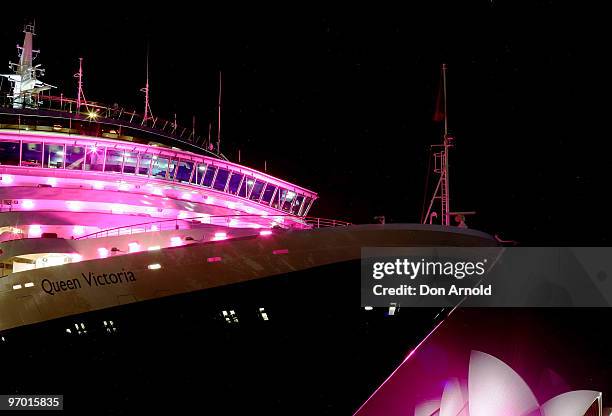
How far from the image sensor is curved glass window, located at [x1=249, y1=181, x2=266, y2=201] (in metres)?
28.4

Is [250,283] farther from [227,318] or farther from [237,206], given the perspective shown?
[237,206]

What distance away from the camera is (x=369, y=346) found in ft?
65.2

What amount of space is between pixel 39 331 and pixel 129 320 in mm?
3365

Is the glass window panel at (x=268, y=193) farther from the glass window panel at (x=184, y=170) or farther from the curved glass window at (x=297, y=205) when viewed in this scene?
the glass window panel at (x=184, y=170)

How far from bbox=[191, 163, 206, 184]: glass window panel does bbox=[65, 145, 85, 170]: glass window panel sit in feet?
12.2

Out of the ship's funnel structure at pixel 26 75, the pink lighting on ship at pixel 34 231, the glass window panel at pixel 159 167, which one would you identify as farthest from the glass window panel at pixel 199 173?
the ship's funnel structure at pixel 26 75

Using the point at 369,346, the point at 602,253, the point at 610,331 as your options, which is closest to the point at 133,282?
the point at 369,346

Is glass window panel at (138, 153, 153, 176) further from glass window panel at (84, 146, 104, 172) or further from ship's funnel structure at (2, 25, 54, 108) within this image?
ship's funnel structure at (2, 25, 54, 108)

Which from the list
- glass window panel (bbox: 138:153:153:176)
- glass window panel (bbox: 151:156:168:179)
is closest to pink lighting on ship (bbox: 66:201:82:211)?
glass window panel (bbox: 138:153:153:176)

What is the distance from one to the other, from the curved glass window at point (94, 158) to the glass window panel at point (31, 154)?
5.05 ft

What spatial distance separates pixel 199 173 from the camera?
27.5 meters

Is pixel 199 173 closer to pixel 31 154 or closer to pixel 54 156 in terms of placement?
pixel 54 156

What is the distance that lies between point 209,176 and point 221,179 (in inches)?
17.8

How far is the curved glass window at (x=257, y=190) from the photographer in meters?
28.4
